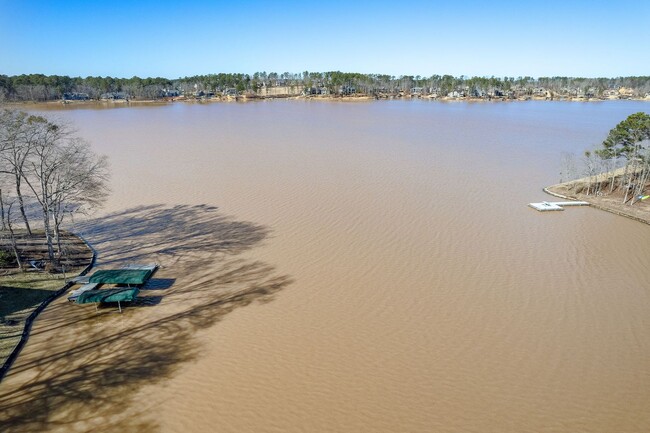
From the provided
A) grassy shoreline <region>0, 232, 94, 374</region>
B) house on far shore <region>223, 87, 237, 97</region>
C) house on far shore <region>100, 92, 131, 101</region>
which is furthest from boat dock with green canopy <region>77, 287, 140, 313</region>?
house on far shore <region>223, 87, 237, 97</region>

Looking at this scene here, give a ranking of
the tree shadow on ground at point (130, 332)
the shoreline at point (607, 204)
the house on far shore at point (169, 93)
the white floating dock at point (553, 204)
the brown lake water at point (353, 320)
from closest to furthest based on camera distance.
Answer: the tree shadow on ground at point (130, 332) → the brown lake water at point (353, 320) → the shoreline at point (607, 204) → the white floating dock at point (553, 204) → the house on far shore at point (169, 93)

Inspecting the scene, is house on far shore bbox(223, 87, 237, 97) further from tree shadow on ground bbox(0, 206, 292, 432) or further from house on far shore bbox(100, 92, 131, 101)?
tree shadow on ground bbox(0, 206, 292, 432)

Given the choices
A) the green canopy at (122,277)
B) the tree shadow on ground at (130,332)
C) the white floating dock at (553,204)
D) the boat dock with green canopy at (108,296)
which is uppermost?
the white floating dock at (553,204)

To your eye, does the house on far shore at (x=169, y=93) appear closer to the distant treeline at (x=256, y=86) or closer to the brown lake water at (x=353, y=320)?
the distant treeline at (x=256, y=86)

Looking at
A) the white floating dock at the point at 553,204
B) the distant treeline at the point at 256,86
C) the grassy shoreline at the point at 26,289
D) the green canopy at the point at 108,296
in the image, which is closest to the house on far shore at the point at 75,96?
the distant treeline at the point at 256,86

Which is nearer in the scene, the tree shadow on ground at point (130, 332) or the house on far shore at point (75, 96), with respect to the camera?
the tree shadow on ground at point (130, 332)

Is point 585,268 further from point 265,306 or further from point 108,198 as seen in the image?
point 108,198

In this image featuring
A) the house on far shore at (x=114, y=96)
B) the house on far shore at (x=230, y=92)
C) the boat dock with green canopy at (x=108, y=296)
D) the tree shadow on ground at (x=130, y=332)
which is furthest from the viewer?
the house on far shore at (x=230, y=92)
